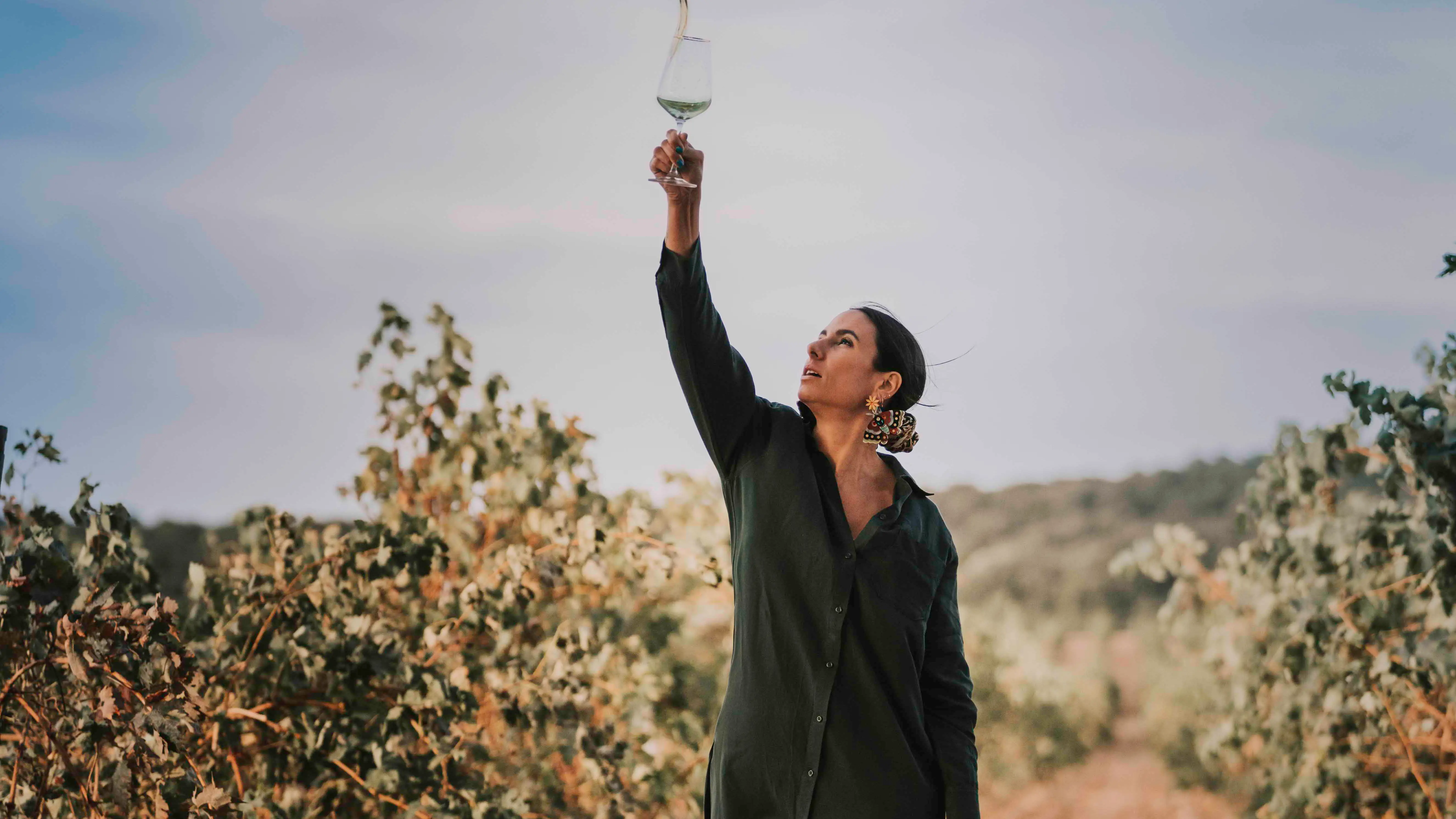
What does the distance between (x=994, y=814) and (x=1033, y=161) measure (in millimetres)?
5760

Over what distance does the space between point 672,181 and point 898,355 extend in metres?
0.51

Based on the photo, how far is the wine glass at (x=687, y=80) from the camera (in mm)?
1896

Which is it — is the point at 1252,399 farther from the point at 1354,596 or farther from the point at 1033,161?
the point at 1354,596

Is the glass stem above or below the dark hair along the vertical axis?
above

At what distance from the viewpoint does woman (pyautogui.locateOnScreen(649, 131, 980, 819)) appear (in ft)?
6.00

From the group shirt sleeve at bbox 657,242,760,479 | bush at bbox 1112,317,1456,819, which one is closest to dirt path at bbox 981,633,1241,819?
bush at bbox 1112,317,1456,819

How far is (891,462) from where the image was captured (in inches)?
83.7

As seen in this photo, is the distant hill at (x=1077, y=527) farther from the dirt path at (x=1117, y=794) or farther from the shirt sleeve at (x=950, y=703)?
the shirt sleeve at (x=950, y=703)

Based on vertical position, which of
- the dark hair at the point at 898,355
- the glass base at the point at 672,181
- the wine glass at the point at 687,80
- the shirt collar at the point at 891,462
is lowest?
the shirt collar at the point at 891,462

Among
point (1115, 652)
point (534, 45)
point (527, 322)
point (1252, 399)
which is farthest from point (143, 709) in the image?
point (1252, 399)

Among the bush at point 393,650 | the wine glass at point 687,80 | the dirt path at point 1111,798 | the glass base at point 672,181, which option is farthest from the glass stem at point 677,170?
the dirt path at point 1111,798

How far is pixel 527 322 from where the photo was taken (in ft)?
19.8

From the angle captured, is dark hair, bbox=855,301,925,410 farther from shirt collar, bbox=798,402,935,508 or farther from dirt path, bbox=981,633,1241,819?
dirt path, bbox=981,633,1241,819

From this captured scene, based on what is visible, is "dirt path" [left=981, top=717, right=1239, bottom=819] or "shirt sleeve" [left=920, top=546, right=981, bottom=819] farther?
"dirt path" [left=981, top=717, right=1239, bottom=819]
